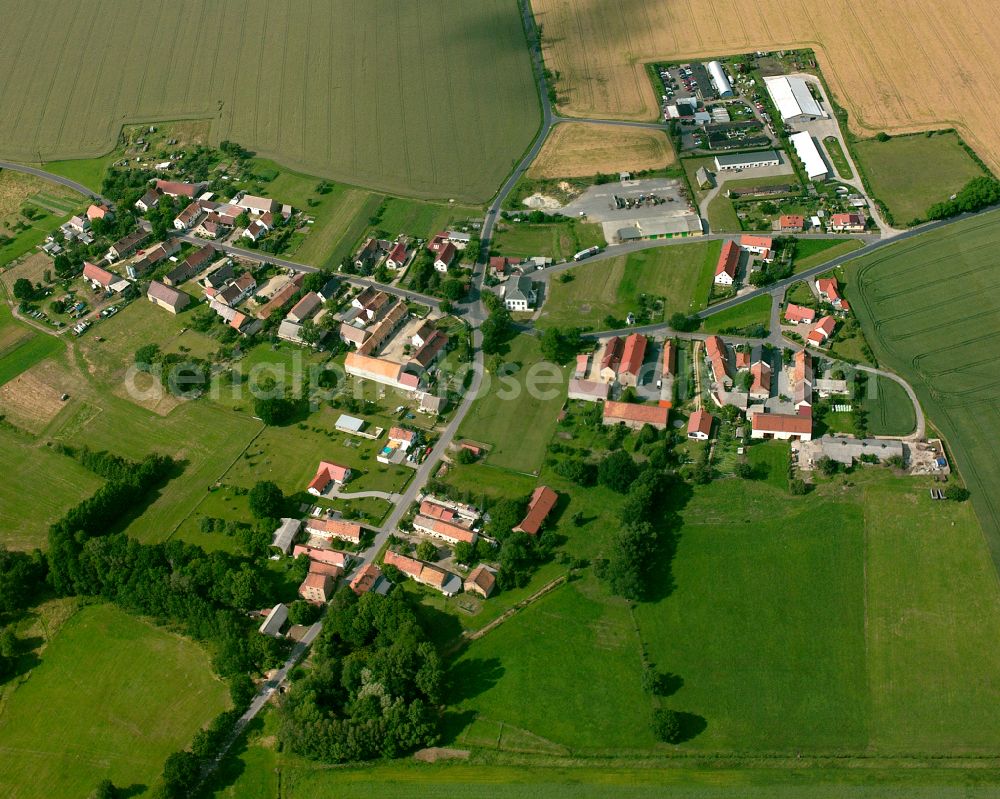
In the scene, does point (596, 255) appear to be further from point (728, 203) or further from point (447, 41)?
point (447, 41)

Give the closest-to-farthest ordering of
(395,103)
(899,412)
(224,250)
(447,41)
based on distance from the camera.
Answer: (899,412), (224,250), (395,103), (447,41)

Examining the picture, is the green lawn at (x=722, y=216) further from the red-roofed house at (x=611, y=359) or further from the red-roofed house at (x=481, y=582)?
the red-roofed house at (x=481, y=582)

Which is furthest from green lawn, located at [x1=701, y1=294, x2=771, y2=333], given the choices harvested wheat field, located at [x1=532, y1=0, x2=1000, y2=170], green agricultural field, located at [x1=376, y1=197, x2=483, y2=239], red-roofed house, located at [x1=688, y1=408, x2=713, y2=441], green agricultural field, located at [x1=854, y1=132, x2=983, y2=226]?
harvested wheat field, located at [x1=532, y1=0, x2=1000, y2=170]

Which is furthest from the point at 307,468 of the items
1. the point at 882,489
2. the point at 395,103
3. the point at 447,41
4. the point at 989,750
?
the point at 447,41

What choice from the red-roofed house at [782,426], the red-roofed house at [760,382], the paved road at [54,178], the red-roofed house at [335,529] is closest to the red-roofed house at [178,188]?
the paved road at [54,178]

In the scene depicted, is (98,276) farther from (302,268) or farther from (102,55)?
(102,55)

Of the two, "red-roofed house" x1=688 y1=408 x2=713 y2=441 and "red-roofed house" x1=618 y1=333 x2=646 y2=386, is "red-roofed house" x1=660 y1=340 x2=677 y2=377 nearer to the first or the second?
"red-roofed house" x1=618 y1=333 x2=646 y2=386
